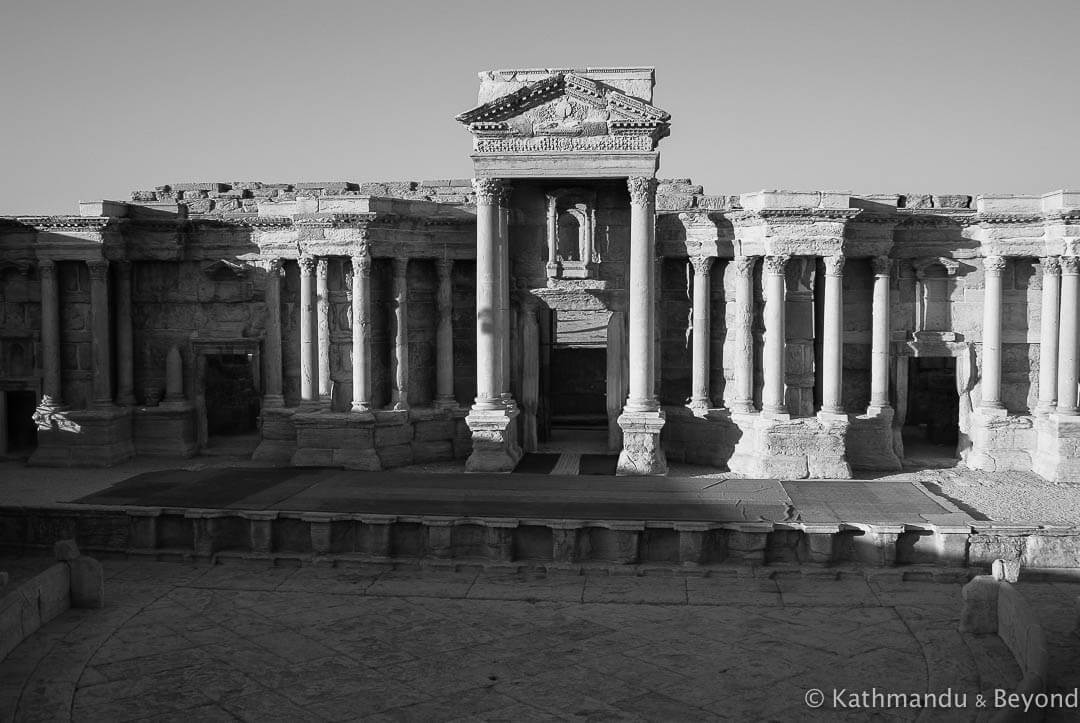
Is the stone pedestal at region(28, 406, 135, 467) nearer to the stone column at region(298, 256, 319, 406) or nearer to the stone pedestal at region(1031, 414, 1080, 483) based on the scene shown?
the stone column at region(298, 256, 319, 406)

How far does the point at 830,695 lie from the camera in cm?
1282

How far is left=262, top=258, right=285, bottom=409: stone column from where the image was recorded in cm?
2612

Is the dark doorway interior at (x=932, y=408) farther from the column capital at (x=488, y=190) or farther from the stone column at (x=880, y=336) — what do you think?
the column capital at (x=488, y=190)

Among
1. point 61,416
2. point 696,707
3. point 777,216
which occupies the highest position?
point 777,216

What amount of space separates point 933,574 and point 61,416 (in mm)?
20358

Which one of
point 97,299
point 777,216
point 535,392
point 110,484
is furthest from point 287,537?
point 777,216

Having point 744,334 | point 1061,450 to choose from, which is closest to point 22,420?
point 744,334

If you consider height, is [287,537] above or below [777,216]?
below

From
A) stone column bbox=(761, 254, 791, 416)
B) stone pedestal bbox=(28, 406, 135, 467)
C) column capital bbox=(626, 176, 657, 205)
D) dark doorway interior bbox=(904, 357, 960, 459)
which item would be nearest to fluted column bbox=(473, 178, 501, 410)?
column capital bbox=(626, 176, 657, 205)

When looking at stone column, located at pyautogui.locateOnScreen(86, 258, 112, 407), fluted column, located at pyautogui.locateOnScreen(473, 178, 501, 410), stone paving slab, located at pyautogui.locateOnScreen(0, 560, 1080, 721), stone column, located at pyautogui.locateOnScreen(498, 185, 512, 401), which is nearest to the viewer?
stone paving slab, located at pyautogui.locateOnScreen(0, 560, 1080, 721)

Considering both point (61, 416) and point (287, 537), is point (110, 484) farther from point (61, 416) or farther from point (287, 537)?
point (287, 537)

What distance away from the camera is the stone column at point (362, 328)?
24578 mm

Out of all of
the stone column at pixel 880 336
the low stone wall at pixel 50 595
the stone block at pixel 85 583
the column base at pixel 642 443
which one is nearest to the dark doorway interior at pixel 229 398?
the column base at pixel 642 443

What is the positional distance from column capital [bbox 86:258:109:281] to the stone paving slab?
1011 centimetres
